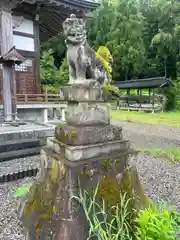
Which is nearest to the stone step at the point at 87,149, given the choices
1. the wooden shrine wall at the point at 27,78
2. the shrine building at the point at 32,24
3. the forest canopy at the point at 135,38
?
the shrine building at the point at 32,24

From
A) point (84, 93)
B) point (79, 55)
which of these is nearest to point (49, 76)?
point (79, 55)

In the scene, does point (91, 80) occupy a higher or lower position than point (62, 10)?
lower

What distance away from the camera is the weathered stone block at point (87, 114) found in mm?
2049

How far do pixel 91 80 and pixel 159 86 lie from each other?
1813 cm

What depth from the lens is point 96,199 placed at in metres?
1.97

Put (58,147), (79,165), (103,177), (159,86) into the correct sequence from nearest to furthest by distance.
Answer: (79,165)
(103,177)
(58,147)
(159,86)

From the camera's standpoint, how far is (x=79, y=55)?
204cm

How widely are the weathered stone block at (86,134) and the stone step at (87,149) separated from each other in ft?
0.13

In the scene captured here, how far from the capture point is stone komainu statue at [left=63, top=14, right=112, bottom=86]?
1.98 m

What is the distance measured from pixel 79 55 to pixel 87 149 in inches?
32.7

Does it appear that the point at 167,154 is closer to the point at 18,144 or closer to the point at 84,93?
the point at 18,144

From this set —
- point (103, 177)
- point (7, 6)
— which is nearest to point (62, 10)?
point (7, 6)

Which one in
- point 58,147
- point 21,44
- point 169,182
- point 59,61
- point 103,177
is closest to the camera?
point 103,177

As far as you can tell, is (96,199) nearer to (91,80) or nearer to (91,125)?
(91,125)
